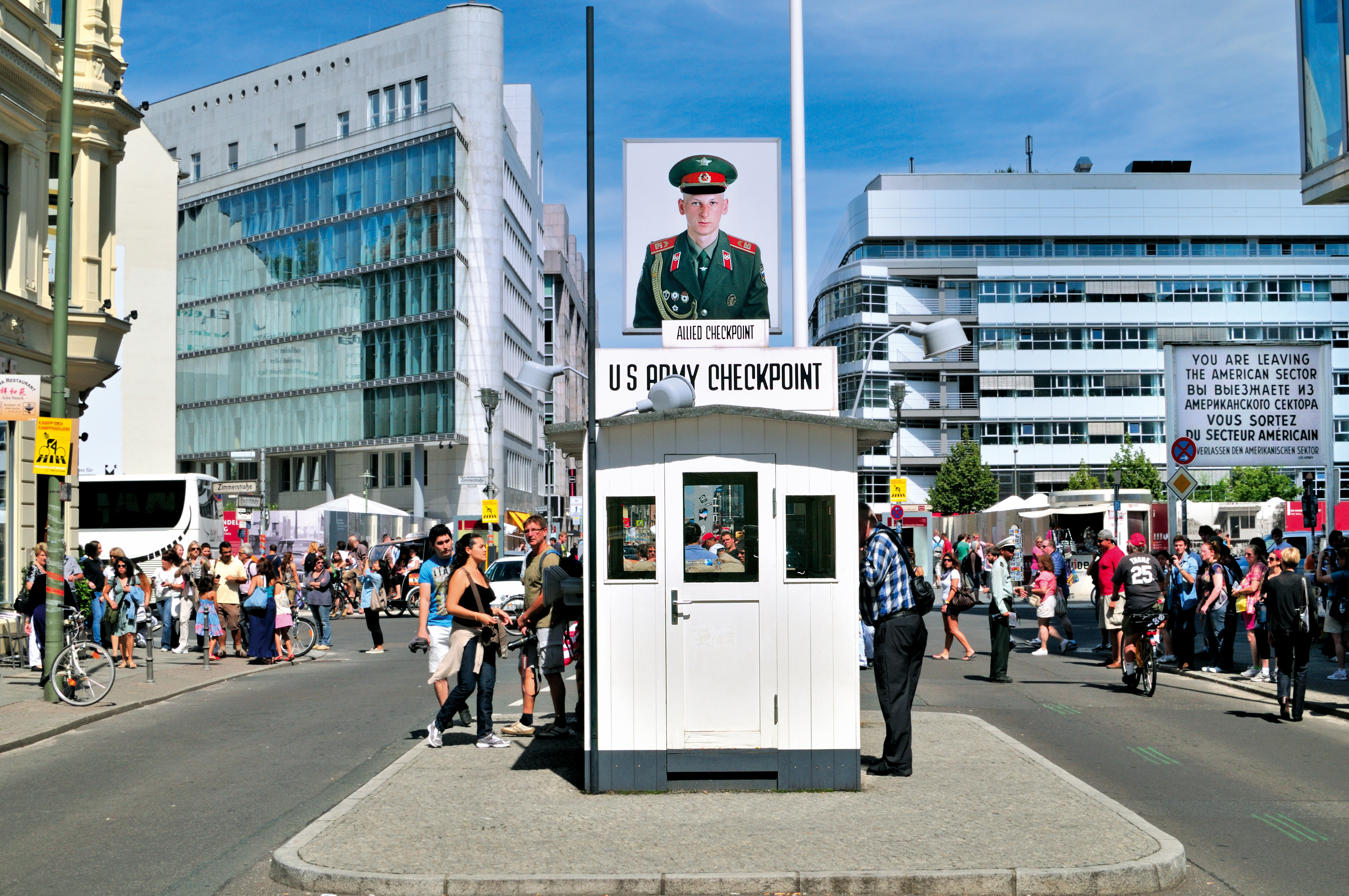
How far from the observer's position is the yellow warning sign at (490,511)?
40.8m

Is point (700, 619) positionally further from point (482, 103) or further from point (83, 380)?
point (482, 103)

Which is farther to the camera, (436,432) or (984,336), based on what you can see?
(984,336)

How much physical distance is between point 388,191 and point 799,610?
62.9 m

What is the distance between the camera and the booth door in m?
8.88

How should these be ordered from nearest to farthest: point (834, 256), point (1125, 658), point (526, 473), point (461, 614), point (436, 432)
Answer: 1. point (461, 614)
2. point (1125, 658)
3. point (436, 432)
4. point (526, 473)
5. point (834, 256)

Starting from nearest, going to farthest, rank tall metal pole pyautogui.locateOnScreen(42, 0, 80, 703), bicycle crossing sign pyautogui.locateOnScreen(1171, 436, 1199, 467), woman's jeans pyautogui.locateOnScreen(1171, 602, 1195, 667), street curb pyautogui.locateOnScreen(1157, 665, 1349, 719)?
street curb pyautogui.locateOnScreen(1157, 665, 1349, 719) < tall metal pole pyautogui.locateOnScreen(42, 0, 80, 703) < woman's jeans pyautogui.locateOnScreen(1171, 602, 1195, 667) < bicycle crossing sign pyautogui.locateOnScreen(1171, 436, 1199, 467)

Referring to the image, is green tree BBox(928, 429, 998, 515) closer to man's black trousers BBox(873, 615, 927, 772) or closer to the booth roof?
man's black trousers BBox(873, 615, 927, 772)

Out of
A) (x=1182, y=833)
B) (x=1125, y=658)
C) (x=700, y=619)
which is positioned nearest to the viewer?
(x=1182, y=833)

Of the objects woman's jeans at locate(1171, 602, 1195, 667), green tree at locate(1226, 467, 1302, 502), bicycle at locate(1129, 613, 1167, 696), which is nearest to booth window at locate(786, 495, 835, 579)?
bicycle at locate(1129, 613, 1167, 696)

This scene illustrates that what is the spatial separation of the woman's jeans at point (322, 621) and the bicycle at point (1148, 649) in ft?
46.4

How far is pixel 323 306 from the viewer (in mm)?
70938

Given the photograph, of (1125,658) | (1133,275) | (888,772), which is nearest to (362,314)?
(1133,275)

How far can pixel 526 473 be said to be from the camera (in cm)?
8544

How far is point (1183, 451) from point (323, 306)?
5584 centimetres
